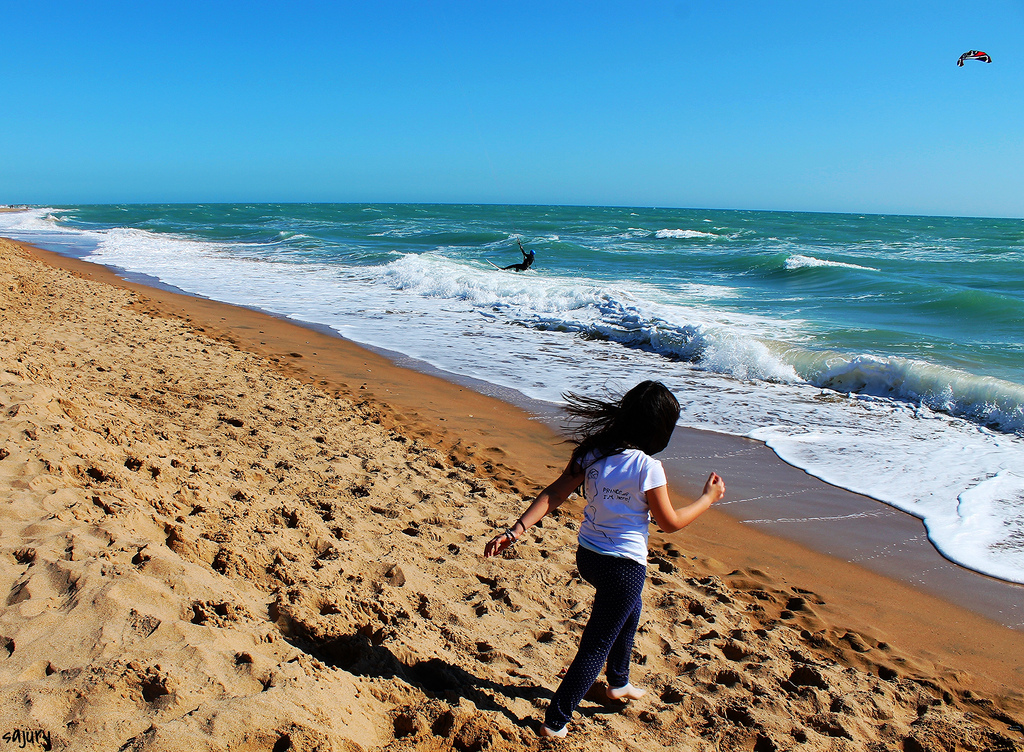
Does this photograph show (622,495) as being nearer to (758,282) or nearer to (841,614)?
(841,614)

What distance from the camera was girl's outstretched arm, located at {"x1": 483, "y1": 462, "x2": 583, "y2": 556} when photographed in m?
2.23

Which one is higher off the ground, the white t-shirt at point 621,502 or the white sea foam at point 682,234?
the white sea foam at point 682,234

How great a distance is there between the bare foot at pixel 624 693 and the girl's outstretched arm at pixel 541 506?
0.77 metres

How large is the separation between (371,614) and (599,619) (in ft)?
3.34

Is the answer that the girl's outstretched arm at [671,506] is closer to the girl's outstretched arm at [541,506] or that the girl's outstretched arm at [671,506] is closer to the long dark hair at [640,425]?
the long dark hair at [640,425]

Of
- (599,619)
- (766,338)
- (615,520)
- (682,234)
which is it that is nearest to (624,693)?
(599,619)

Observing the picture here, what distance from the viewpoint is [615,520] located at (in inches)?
87.5

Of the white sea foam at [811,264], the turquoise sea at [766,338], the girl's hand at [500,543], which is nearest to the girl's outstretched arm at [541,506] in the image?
the girl's hand at [500,543]

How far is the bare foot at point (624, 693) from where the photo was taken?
8.30 ft

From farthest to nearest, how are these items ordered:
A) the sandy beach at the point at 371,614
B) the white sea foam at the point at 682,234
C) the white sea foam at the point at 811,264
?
the white sea foam at the point at 682,234 < the white sea foam at the point at 811,264 < the sandy beach at the point at 371,614

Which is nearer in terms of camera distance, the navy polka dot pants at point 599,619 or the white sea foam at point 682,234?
the navy polka dot pants at point 599,619

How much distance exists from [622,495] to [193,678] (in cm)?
147

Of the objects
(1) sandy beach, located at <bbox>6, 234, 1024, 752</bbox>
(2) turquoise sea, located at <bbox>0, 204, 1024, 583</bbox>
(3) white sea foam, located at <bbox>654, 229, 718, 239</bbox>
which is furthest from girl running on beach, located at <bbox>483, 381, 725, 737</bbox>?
(3) white sea foam, located at <bbox>654, 229, 718, 239</bbox>

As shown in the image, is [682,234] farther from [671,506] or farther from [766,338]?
[671,506]
